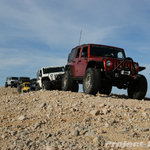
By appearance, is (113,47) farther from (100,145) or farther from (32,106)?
(100,145)

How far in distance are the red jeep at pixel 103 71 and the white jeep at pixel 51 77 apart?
2.93 m

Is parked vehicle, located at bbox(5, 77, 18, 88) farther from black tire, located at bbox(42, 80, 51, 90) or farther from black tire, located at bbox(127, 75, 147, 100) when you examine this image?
black tire, located at bbox(127, 75, 147, 100)

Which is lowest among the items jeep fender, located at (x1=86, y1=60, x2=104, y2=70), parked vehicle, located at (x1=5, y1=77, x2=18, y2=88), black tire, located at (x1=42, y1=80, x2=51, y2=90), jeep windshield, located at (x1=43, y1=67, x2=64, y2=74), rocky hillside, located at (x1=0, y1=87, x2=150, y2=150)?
rocky hillside, located at (x1=0, y1=87, x2=150, y2=150)

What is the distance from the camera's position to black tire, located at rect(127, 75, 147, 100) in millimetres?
7742

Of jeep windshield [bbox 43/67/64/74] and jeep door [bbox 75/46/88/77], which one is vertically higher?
jeep windshield [bbox 43/67/64/74]

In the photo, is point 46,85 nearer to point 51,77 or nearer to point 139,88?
point 51,77

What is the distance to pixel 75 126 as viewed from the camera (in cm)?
430

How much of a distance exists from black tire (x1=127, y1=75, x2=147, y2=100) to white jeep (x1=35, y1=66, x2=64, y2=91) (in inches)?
185

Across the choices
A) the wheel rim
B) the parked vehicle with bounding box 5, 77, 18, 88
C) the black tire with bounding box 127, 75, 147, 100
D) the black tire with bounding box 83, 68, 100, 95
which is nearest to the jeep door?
the wheel rim

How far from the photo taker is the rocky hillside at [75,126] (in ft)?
11.9

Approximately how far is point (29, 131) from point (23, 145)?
0.57 metres

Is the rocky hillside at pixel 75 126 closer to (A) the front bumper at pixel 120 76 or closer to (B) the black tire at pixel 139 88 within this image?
(A) the front bumper at pixel 120 76

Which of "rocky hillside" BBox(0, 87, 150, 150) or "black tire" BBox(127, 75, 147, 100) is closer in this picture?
"rocky hillside" BBox(0, 87, 150, 150)

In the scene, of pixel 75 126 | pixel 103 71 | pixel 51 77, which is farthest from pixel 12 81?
pixel 75 126
